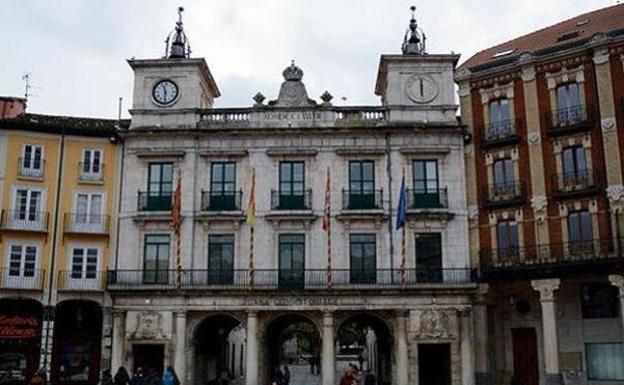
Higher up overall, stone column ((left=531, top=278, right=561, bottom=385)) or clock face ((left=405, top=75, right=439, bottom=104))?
clock face ((left=405, top=75, right=439, bottom=104))

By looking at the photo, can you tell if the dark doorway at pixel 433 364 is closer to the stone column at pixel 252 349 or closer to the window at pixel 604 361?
the window at pixel 604 361

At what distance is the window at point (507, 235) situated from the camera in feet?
118

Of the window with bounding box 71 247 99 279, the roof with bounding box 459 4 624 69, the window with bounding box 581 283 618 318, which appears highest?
the roof with bounding box 459 4 624 69

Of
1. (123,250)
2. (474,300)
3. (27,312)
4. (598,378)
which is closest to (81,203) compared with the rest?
(123,250)

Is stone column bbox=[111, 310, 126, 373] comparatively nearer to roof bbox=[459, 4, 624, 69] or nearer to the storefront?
the storefront

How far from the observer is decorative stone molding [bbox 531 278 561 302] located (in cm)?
3350

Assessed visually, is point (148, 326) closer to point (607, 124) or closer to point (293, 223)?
point (293, 223)

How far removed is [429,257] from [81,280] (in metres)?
17.8

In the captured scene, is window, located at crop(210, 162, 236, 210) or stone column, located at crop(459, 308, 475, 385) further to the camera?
window, located at crop(210, 162, 236, 210)

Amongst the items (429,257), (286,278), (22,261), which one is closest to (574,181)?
(429,257)

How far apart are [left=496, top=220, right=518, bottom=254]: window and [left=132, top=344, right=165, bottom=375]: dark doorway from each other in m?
17.8

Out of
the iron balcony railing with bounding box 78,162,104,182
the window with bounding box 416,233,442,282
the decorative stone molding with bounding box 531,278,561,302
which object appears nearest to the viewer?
the decorative stone molding with bounding box 531,278,561,302

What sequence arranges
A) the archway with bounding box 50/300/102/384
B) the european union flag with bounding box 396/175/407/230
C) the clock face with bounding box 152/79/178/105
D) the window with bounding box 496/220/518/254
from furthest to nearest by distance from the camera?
the clock face with bounding box 152/79/178/105 → the archway with bounding box 50/300/102/384 → the window with bounding box 496/220/518/254 → the european union flag with bounding box 396/175/407/230

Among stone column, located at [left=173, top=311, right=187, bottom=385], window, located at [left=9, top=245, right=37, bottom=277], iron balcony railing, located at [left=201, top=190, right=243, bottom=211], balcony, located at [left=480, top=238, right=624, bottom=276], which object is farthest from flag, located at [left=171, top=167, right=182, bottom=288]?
balcony, located at [left=480, top=238, right=624, bottom=276]
